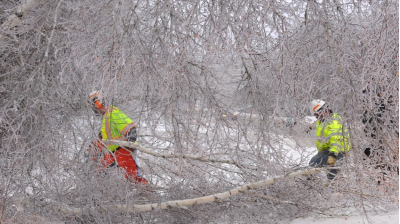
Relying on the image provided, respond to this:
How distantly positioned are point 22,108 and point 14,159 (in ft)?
2.49

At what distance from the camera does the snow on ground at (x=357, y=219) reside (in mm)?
5910

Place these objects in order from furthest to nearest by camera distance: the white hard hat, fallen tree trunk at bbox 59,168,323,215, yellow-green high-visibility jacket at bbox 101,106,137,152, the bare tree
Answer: yellow-green high-visibility jacket at bbox 101,106,137,152, fallen tree trunk at bbox 59,168,323,215, the white hard hat, the bare tree

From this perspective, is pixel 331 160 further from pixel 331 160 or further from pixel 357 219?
pixel 357 219

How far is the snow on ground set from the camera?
19.4 ft

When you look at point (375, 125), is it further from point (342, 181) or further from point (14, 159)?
point (14, 159)

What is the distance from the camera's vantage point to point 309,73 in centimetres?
441

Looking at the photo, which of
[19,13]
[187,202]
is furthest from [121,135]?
[19,13]

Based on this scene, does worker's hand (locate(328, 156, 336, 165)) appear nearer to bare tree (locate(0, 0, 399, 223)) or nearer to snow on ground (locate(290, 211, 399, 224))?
bare tree (locate(0, 0, 399, 223))

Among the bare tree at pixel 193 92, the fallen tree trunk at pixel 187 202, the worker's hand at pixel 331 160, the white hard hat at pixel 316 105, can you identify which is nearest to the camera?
the bare tree at pixel 193 92

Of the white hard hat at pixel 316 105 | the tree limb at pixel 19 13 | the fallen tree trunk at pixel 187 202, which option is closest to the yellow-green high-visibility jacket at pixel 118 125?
the fallen tree trunk at pixel 187 202

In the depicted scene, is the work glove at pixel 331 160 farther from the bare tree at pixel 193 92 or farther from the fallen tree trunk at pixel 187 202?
the fallen tree trunk at pixel 187 202

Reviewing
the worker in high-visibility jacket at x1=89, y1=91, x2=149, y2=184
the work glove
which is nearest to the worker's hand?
the work glove

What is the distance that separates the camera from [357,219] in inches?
242

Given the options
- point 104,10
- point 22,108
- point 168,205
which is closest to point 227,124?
point 168,205
